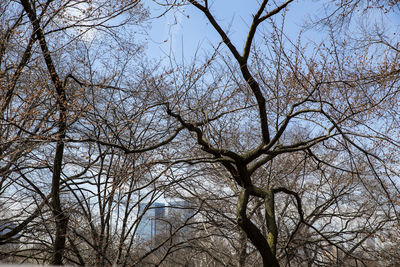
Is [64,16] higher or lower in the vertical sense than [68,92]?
higher

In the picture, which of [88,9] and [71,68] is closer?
[88,9]

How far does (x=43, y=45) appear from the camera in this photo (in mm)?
6586

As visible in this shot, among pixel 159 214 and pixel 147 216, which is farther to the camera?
pixel 147 216

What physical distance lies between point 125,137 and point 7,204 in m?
3.21

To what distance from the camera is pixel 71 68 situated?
706cm

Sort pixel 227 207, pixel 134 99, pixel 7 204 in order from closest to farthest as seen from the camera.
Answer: pixel 134 99 → pixel 7 204 → pixel 227 207

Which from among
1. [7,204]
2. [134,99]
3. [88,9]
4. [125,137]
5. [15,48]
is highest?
[88,9]

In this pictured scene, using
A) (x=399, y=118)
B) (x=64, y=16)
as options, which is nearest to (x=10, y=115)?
(x=64, y=16)

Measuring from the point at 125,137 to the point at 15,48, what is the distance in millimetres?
2512

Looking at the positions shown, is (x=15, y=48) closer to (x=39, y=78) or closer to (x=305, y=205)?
(x=39, y=78)

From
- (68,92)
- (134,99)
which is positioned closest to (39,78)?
(68,92)

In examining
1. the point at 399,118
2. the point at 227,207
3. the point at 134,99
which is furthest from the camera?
the point at 227,207

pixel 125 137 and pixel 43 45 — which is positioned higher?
pixel 43 45

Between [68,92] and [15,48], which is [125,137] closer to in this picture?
[68,92]
